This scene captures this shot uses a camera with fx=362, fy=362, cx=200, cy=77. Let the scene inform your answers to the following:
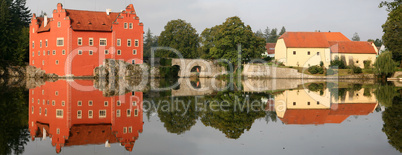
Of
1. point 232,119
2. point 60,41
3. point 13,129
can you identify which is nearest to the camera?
point 13,129

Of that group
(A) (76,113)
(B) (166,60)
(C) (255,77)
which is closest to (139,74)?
(B) (166,60)

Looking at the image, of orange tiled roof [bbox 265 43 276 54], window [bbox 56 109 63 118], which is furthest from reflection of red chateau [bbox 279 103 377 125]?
orange tiled roof [bbox 265 43 276 54]

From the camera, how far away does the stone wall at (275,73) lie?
4738cm

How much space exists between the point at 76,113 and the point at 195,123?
4.07m

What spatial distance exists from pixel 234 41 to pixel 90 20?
18910 mm

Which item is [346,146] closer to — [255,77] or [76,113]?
[76,113]

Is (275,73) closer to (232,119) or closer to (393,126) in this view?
(232,119)

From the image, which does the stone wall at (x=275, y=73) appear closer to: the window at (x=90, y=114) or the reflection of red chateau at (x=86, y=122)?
the reflection of red chateau at (x=86, y=122)

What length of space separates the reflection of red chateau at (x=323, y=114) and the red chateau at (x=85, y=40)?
112ft

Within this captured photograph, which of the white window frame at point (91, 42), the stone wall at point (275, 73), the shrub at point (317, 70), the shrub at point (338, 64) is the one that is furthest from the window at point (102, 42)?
the shrub at point (338, 64)

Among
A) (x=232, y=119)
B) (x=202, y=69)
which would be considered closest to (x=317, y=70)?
(x=202, y=69)

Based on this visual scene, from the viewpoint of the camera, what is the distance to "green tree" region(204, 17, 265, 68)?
49.5 m

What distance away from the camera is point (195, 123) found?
32.1 feet

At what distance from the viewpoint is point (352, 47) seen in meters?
56.4
